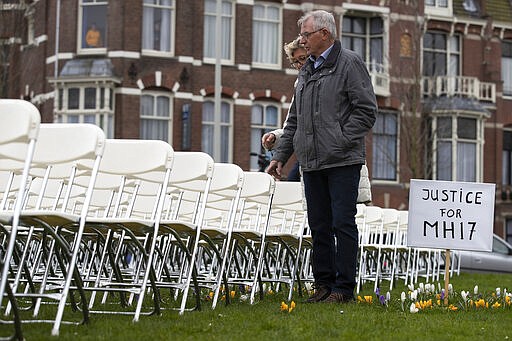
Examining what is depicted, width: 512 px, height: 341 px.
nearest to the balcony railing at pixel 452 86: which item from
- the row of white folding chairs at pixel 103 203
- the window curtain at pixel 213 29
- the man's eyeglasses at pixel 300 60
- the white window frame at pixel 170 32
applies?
the window curtain at pixel 213 29

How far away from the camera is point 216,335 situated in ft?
19.1

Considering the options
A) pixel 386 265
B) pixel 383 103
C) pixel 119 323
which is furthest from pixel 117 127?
pixel 119 323

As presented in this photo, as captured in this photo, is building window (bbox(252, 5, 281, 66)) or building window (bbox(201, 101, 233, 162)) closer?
building window (bbox(201, 101, 233, 162))

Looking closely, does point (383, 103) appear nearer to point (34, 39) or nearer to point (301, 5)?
point (301, 5)

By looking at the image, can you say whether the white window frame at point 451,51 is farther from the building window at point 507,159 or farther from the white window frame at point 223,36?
the white window frame at point 223,36

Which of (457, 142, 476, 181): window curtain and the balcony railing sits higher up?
the balcony railing

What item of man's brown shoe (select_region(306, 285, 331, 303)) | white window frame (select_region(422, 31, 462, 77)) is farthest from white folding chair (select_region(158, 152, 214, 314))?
white window frame (select_region(422, 31, 462, 77))

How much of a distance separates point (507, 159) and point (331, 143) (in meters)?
32.7

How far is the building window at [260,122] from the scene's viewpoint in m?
33.9

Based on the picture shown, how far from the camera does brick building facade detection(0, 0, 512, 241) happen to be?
1254 inches

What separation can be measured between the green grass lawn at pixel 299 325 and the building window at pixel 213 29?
25.7 metres

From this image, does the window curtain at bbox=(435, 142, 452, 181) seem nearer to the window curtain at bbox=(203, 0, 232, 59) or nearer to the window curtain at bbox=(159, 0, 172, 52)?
the window curtain at bbox=(203, 0, 232, 59)

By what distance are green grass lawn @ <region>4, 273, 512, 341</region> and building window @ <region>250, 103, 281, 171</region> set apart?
25780 millimetres

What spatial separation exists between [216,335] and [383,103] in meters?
30.8
